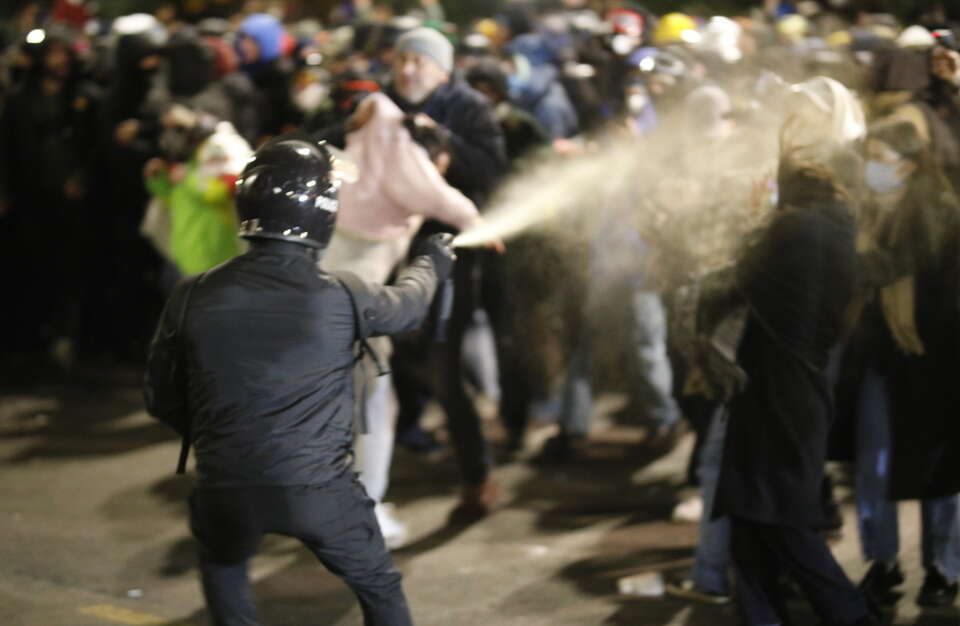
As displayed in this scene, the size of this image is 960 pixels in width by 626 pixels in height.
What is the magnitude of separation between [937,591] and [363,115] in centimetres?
292

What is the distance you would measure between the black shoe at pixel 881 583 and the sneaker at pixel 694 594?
1.75ft

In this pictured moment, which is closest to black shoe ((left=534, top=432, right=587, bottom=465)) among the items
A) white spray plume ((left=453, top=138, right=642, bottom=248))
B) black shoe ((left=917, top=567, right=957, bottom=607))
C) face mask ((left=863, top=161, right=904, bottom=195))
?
white spray plume ((left=453, top=138, right=642, bottom=248))

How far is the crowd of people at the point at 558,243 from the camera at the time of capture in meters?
4.70

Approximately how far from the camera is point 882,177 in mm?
5539

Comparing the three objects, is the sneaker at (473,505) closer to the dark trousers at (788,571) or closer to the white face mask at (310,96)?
the dark trousers at (788,571)

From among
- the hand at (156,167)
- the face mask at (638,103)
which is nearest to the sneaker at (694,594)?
the face mask at (638,103)

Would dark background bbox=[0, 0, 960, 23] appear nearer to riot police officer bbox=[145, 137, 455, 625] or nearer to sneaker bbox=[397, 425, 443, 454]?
sneaker bbox=[397, 425, 443, 454]

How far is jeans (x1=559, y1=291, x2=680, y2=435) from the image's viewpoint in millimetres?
8008

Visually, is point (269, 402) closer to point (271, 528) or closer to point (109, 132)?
point (271, 528)

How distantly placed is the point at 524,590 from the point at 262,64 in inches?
207

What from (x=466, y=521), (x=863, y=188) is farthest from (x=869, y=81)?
(x=466, y=521)

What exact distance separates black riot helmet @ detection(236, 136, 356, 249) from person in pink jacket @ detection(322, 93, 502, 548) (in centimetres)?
174

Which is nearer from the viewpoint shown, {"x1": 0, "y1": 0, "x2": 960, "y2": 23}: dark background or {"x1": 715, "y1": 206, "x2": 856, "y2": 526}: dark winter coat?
{"x1": 715, "y1": 206, "x2": 856, "y2": 526}: dark winter coat

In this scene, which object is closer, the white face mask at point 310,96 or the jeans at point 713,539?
the jeans at point 713,539
